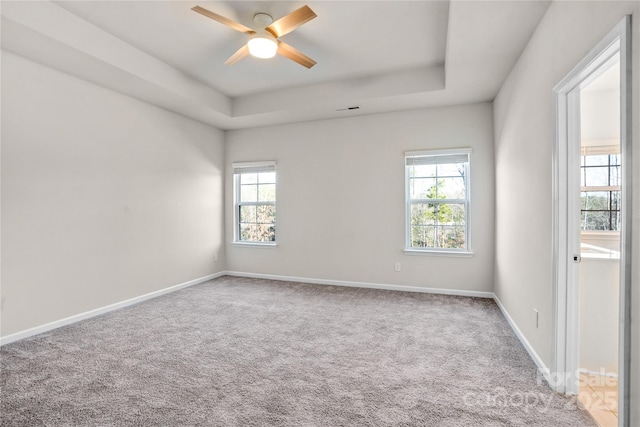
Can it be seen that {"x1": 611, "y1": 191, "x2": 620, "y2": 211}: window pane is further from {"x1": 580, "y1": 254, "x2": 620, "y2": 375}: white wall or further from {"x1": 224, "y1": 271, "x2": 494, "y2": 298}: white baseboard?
{"x1": 224, "y1": 271, "x2": 494, "y2": 298}: white baseboard

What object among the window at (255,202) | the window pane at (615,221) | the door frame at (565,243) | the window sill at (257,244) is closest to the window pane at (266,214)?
the window at (255,202)

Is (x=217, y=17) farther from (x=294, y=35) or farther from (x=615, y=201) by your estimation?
(x=615, y=201)

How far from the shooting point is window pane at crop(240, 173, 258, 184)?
5402 millimetres

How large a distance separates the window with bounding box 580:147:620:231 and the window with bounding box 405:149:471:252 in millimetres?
1246

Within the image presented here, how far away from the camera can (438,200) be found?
14.1ft

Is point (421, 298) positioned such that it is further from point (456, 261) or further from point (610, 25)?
point (610, 25)

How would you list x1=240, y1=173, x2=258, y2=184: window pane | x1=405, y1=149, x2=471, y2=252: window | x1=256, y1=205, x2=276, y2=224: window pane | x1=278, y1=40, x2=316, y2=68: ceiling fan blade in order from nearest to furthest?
x1=278, y1=40, x2=316, y2=68: ceiling fan blade
x1=405, y1=149, x2=471, y2=252: window
x1=256, y1=205, x2=276, y2=224: window pane
x1=240, y1=173, x2=258, y2=184: window pane

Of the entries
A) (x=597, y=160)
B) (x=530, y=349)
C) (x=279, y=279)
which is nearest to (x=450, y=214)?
(x=597, y=160)

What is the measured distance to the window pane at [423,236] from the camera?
439 centimetres

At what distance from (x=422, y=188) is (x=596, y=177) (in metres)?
1.85

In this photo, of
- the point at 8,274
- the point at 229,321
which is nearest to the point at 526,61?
the point at 229,321

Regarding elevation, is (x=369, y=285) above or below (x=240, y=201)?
below

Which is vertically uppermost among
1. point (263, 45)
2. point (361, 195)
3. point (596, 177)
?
point (263, 45)

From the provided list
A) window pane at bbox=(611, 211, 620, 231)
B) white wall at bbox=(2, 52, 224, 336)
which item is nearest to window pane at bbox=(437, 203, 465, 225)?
window pane at bbox=(611, 211, 620, 231)
